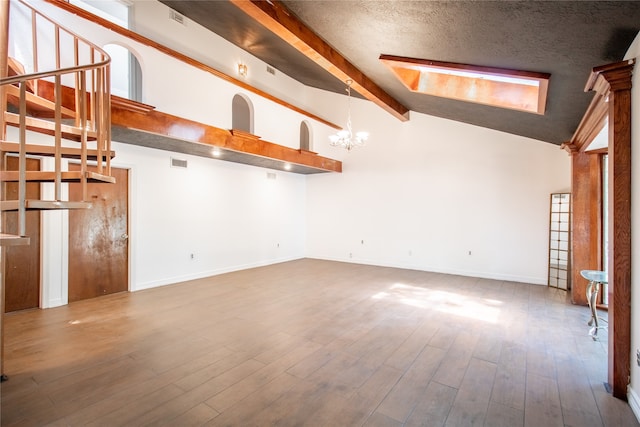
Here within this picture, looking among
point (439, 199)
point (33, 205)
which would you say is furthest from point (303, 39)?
point (439, 199)

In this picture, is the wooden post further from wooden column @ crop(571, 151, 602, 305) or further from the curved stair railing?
the curved stair railing

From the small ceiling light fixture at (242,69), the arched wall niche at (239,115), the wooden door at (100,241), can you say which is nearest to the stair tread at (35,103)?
the wooden door at (100,241)

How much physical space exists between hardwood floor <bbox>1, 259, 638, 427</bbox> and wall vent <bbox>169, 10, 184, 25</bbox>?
199 inches

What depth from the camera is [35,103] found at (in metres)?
2.64

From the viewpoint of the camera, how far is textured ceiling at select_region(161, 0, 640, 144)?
2051mm

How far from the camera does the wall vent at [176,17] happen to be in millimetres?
5566

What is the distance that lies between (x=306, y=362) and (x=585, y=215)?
14.9 feet

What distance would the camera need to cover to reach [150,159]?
5.16 metres

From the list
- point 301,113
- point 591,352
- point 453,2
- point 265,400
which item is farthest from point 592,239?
Answer: point 301,113

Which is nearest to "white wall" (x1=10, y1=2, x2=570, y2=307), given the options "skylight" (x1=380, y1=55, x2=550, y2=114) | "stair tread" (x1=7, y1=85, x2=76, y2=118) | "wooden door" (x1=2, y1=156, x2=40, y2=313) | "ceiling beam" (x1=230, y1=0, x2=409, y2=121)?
"wooden door" (x1=2, y1=156, x2=40, y2=313)

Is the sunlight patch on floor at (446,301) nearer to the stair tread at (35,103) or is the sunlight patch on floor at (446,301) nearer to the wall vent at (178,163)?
the wall vent at (178,163)

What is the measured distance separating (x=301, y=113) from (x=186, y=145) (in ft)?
9.05

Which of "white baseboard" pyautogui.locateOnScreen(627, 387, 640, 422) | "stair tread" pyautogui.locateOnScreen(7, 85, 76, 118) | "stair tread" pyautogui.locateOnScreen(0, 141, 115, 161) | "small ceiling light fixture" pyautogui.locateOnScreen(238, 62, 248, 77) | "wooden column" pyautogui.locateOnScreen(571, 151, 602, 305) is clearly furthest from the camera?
"small ceiling light fixture" pyautogui.locateOnScreen(238, 62, 248, 77)

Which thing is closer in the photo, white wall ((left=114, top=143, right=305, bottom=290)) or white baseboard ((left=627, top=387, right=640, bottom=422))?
white baseboard ((left=627, top=387, right=640, bottom=422))
